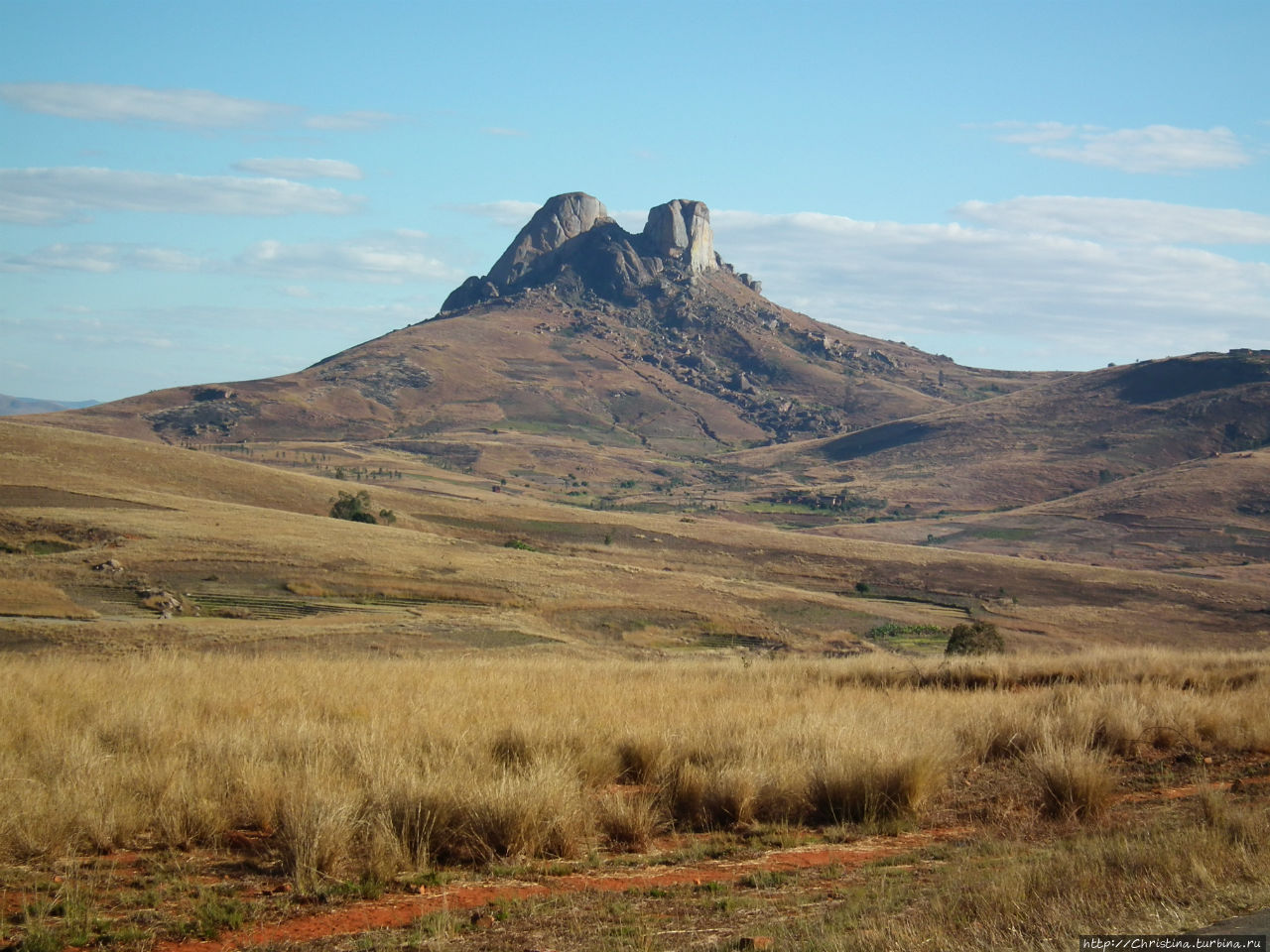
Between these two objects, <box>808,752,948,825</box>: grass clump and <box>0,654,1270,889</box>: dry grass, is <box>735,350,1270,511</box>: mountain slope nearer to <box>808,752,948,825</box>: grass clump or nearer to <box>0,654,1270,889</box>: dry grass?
<box>0,654,1270,889</box>: dry grass

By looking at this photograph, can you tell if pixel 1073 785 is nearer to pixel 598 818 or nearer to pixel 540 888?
pixel 598 818

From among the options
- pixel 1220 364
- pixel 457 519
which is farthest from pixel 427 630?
pixel 1220 364

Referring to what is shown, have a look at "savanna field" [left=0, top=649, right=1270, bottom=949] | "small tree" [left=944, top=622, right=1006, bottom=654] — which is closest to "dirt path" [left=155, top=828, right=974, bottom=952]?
"savanna field" [left=0, top=649, right=1270, bottom=949]

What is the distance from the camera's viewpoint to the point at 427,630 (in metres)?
33.8

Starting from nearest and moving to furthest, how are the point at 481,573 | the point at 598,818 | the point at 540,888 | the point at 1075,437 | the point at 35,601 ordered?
the point at 540,888 → the point at 598,818 → the point at 35,601 → the point at 481,573 → the point at 1075,437

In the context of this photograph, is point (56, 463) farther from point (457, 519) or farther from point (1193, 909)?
point (1193, 909)

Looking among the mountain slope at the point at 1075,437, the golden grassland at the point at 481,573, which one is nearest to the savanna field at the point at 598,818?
the golden grassland at the point at 481,573

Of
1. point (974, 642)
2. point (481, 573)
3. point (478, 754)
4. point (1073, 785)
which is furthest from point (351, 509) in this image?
point (1073, 785)

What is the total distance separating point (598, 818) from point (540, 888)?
1.39m

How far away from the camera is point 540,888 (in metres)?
7.19

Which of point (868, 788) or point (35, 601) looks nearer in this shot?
point (868, 788)

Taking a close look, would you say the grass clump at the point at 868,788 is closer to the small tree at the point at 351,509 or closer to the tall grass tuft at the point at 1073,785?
the tall grass tuft at the point at 1073,785

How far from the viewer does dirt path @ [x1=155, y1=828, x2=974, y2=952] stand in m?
6.23

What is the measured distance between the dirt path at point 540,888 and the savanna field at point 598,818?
32mm
